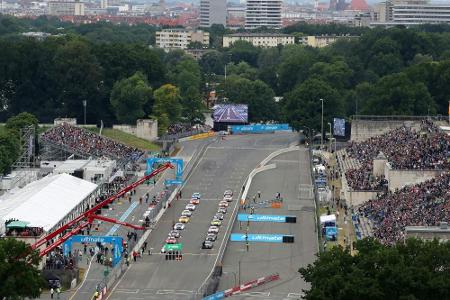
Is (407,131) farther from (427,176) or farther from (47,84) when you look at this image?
(47,84)

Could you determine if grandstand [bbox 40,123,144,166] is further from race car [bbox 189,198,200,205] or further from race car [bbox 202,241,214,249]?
race car [bbox 202,241,214,249]

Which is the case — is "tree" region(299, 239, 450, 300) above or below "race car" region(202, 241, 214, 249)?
above

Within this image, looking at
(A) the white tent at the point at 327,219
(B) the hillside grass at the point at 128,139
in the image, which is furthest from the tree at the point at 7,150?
(A) the white tent at the point at 327,219

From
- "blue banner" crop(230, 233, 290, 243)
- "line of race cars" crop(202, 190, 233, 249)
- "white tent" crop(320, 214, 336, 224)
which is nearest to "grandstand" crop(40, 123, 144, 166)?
"line of race cars" crop(202, 190, 233, 249)

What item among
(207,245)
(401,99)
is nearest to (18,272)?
(207,245)

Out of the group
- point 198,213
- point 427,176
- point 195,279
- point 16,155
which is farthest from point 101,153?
point 195,279
